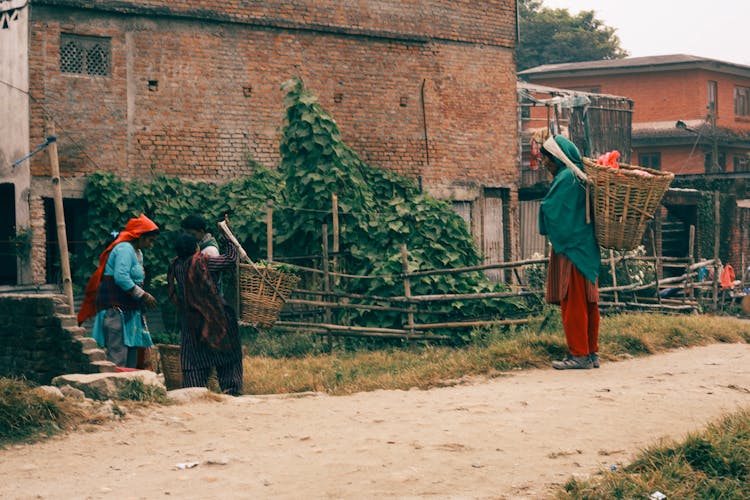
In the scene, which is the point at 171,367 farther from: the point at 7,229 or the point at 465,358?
the point at 7,229

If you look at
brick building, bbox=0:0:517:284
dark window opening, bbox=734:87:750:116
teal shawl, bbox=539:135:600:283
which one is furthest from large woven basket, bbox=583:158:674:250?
dark window opening, bbox=734:87:750:116

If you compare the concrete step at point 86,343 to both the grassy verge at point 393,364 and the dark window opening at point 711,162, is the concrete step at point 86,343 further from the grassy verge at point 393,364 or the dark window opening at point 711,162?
the dark window opening at point 711,162

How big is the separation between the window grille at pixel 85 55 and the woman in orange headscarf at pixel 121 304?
6648 millimetres

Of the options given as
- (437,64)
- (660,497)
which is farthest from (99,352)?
(437,64)

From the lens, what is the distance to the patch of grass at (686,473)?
459cm

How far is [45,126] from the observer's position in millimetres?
14148

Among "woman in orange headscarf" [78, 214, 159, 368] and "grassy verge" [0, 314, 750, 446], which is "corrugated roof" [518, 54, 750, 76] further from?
"woman in orange headscarf" [78, 214, 159, 368]

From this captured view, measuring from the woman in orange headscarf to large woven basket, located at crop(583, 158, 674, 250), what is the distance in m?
3.78

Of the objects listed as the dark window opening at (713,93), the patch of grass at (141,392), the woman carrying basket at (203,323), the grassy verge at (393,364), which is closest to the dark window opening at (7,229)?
the grassy verge at (393,364)

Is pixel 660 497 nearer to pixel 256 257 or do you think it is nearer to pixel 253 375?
pixel 253 375

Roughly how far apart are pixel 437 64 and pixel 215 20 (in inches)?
164

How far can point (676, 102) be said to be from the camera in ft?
111

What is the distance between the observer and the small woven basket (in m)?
8.55

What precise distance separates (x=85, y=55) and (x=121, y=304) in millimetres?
7141
